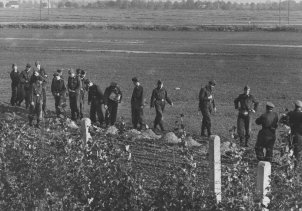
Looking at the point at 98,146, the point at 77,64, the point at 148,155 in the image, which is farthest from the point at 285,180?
the point at 77,64

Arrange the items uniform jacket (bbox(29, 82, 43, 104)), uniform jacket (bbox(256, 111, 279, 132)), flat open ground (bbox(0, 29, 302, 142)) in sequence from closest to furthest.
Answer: uniform jacket (bbox(256, 111, 279, 132))
uniform jacket (bbox(29, 82, 43, 104))
flat open ground (bbox(0, 29, 302, 142))

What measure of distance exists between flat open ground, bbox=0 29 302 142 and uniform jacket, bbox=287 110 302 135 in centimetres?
348

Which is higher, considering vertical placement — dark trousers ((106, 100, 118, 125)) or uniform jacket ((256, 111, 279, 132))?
uniform jacket ((256, 111, 279, 132))

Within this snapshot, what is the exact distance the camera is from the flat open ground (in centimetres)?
2106

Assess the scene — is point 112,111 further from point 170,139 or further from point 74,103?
point 170,139

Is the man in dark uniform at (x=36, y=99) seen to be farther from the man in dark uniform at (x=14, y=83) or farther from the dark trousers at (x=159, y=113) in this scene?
the dark trousers at (x=159, y=113)

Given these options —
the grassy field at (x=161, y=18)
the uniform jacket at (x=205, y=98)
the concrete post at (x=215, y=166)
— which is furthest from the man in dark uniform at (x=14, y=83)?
the grassy field at (x=161, y=18)

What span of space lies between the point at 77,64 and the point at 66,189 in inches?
1106

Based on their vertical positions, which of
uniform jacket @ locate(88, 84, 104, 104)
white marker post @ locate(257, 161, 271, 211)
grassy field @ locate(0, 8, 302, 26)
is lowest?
uniform jacket @ locate(88, 84, 104, 104)

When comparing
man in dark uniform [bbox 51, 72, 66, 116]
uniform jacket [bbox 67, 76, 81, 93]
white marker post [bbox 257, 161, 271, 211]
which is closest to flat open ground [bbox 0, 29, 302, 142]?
uniform jacket [bbox 67, 76, 81, 93]

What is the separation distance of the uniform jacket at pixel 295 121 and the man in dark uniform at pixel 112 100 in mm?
5480

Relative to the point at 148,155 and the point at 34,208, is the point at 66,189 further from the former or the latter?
the point at 148,155

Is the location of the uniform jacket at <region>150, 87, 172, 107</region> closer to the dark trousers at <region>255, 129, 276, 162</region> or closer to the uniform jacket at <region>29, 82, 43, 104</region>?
the uniform jacket at <region>29, 82, 43, 104</region>

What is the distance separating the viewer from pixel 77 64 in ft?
113
